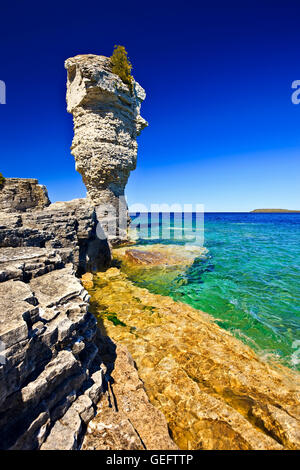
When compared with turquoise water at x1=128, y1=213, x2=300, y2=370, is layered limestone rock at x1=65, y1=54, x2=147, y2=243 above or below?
above

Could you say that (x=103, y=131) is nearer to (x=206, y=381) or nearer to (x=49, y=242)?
(x=49, y=242)

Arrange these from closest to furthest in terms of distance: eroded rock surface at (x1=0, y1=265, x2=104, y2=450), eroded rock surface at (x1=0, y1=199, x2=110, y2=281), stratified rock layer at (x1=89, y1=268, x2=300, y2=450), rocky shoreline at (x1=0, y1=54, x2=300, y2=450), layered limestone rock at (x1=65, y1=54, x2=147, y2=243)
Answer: eroded rock surface at (x1=0, y1=265, x2=104, y2=450) < rocky shoreline at (x1=0, y1=54, x2=300, y2=450) < stratified rock layer at (x1=89, y1=268, x2=300, y2=450) < eroded rock surface at (x1=0, y1=199, x2=110, y2=281) < layered limestone rock at (x1=65, y1=54, x2=147, y2=243)

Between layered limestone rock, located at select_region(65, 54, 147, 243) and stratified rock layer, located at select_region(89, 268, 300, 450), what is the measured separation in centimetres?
A: 1497

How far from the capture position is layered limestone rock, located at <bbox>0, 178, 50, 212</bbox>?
9789mm

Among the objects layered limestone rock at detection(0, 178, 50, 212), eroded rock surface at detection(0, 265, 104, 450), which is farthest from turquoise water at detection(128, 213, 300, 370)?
layered limestone rock at detection(0, 178, 50, 212)

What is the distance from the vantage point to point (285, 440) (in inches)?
122

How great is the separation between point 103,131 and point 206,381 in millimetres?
20204

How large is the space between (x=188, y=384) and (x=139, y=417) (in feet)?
4.36

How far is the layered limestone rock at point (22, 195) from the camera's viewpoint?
979 centimetres

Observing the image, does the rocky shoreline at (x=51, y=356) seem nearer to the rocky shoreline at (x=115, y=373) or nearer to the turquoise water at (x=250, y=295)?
the rocky shoreline at (x=115, y=373)

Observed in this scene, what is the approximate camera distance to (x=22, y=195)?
10375 millimetres

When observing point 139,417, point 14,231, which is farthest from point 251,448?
point 14,231

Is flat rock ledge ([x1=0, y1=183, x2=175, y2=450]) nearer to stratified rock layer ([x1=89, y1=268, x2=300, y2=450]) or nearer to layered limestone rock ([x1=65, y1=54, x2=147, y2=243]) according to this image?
stratified rock layer ([x1=89, y1=268, x2=300, y2=450])
